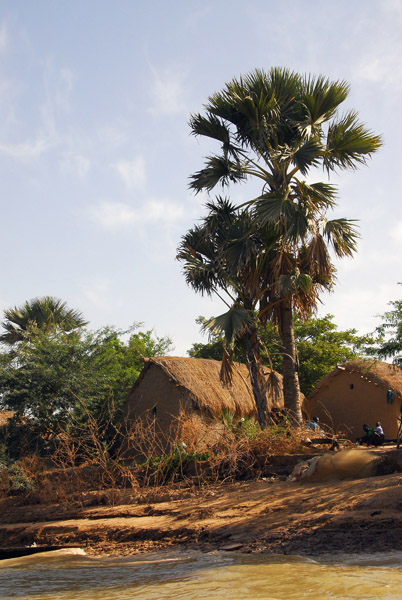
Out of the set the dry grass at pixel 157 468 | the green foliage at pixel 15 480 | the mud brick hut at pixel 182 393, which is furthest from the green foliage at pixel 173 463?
the green foliage at pixel 15 480

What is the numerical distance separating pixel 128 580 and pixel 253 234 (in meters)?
8.87

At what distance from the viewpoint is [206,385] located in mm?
15281

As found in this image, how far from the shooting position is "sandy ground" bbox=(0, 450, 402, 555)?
7625 mm

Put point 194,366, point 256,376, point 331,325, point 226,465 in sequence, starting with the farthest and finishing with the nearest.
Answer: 1. point 331,325
2. point 194,366
3. point 256,376
4. point 226,465

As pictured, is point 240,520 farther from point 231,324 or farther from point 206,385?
point 206,385

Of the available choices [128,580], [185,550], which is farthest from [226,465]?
[128,580]

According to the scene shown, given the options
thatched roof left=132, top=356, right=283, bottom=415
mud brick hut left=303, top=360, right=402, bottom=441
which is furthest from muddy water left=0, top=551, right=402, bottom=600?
mud brick hut left=303, top=360, right=402, bottom=441

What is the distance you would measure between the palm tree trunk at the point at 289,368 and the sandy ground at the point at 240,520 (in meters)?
2.62

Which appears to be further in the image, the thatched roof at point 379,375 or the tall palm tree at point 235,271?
the thatched roof at point 379,375

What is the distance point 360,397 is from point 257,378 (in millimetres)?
5052

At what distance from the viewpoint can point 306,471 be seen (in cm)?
1017

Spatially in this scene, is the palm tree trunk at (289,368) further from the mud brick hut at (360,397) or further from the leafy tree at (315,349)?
the leafy tree at (315,349)

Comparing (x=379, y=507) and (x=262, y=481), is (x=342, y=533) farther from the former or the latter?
(x=262, y=481)

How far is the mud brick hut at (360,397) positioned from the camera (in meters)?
16.3
